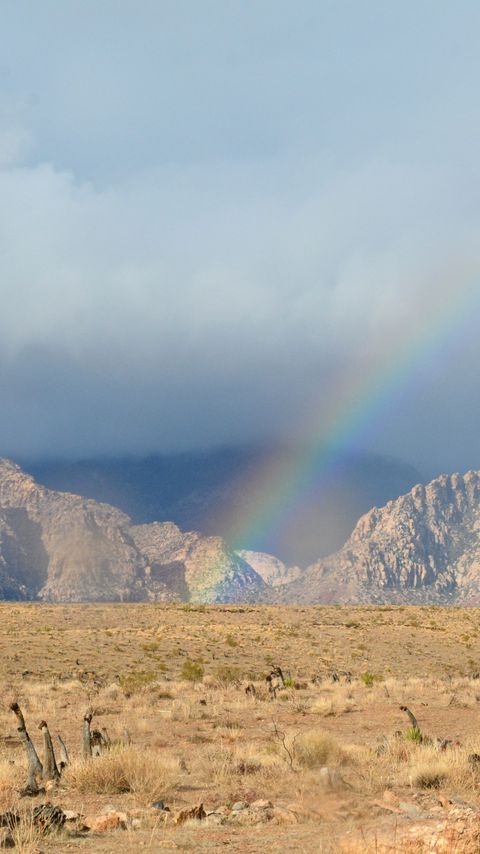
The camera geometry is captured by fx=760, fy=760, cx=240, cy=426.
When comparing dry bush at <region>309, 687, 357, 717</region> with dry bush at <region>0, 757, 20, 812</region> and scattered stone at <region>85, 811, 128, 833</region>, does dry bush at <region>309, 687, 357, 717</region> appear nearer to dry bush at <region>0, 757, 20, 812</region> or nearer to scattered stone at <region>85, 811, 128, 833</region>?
dry bush at <region>0, 757, 20, 812</region>

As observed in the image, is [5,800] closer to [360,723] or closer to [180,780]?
[180,780]

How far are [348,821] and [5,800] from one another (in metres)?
6.17

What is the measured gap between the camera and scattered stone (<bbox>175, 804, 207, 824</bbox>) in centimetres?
1200

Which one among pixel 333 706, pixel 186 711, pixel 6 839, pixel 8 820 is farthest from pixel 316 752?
pixel 333 706

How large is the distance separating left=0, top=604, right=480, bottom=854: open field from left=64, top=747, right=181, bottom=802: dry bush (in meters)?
0.03

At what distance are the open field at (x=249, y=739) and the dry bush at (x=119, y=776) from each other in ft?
0.10

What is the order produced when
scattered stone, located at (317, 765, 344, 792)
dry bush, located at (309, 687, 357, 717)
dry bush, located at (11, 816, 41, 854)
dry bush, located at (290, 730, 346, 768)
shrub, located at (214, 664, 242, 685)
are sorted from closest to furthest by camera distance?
dry bush, located at (11, 816, 41, 854) → scattered stone, located at (317, 765, 344, 792) → dry bush, located at (290, 730, 346, 768) → dry bush, located at (309, 687, 357, 717) → shrub, located at (214, 664, 242, 685)

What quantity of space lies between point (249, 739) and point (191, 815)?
427 inches

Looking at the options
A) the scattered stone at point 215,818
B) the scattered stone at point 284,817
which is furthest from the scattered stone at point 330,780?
the scattered stone at point 215,818

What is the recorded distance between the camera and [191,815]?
1213 centimetres

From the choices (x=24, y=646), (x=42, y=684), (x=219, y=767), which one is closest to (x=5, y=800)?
(x=219, y=767)

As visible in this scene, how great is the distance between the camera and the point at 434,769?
50.8 ft

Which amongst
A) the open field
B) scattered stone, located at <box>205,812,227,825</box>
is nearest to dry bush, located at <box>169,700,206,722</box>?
the open field

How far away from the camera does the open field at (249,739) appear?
36.1 ft
